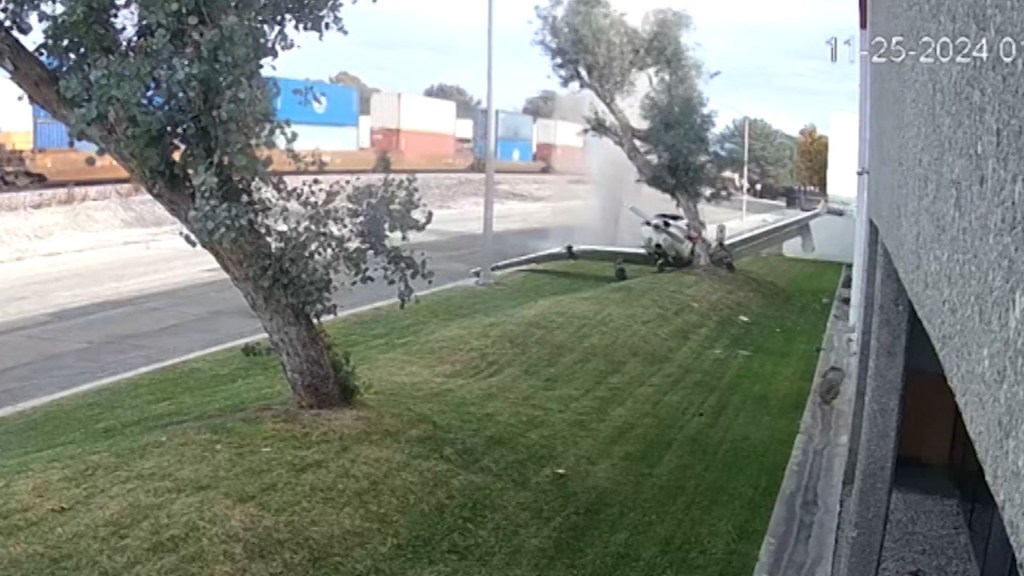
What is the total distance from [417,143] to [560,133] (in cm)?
815

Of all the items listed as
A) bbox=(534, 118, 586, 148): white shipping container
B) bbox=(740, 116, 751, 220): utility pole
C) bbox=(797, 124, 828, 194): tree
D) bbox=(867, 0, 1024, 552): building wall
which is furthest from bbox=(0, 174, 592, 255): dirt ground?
bbox=(867, 0, 1024, 552): building wall

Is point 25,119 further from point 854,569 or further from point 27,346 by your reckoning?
point 854,569

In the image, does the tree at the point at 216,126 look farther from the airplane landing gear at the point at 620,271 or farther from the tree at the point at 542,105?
the tree at the point at 542,105

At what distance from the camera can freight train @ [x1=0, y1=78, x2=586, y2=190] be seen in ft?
65.0

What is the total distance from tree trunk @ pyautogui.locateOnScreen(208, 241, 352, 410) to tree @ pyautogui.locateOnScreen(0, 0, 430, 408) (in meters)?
0.01

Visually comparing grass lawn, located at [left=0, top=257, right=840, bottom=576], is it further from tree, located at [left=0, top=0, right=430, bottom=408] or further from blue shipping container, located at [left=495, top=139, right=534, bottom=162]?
blue shipping container, located at [left=495, top=139, right=534, bottom=162]

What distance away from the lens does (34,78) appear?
5234 mm

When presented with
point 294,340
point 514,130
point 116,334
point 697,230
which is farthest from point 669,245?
point 294,340

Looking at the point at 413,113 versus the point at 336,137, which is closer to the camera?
the point at 336,137

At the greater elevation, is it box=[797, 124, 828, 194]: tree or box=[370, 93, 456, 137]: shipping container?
box=[370, 93, 456, 137]: shipping container

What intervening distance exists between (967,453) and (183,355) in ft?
24.1

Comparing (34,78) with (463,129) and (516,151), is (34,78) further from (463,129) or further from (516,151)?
(463,129)

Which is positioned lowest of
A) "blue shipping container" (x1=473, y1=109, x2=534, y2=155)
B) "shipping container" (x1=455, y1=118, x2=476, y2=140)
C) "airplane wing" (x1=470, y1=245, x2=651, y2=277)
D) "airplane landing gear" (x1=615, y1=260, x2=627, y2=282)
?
"airplane landing gear" (x1=615, y1=260, x2=627, y2=282)
